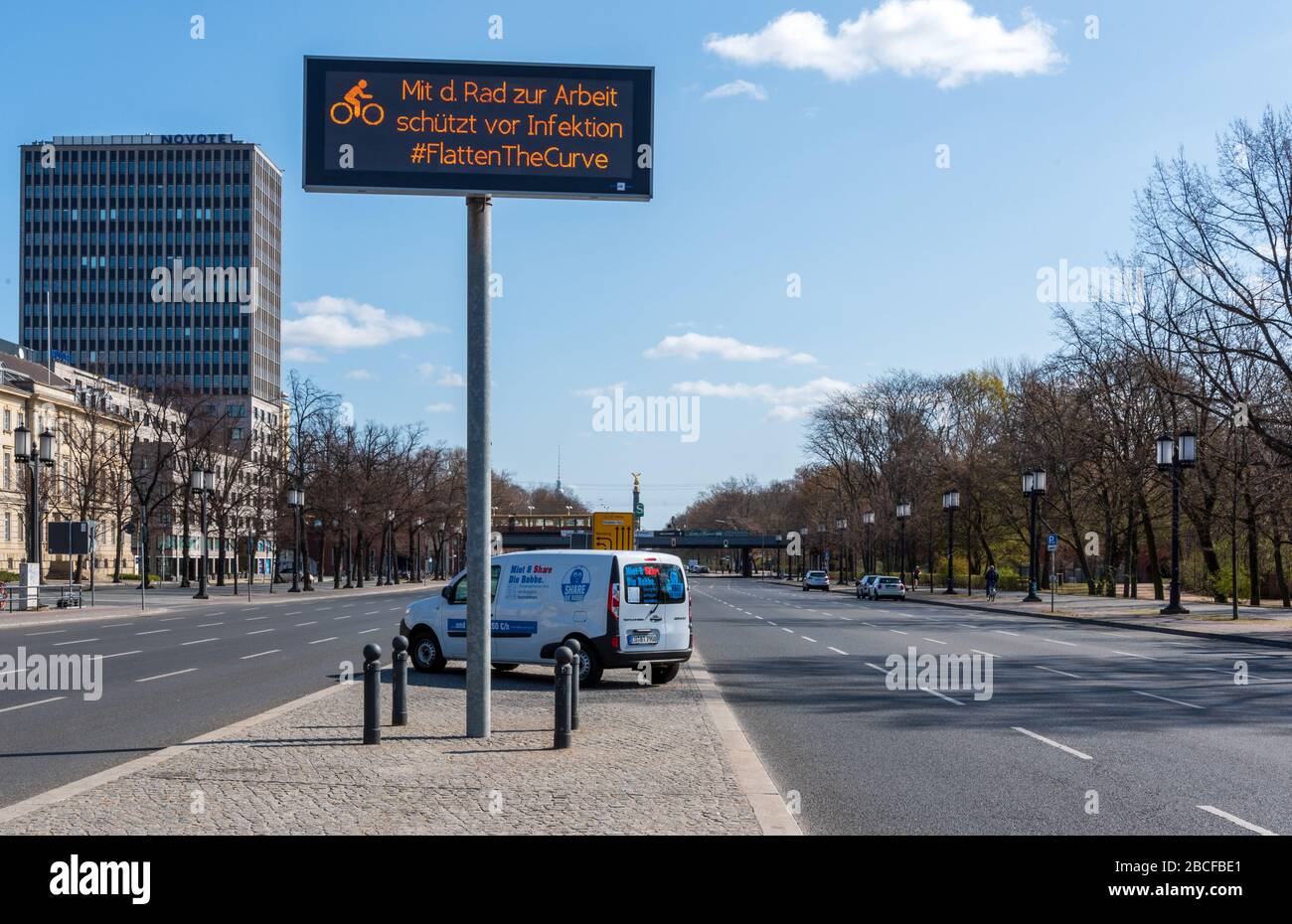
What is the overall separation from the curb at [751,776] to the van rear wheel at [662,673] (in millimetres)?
1714

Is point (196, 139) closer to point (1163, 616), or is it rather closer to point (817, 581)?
point (817, 581)

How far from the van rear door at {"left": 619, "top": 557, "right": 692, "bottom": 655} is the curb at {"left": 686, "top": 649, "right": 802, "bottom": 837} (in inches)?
60.7

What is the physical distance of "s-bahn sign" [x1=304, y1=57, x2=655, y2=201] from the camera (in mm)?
11070

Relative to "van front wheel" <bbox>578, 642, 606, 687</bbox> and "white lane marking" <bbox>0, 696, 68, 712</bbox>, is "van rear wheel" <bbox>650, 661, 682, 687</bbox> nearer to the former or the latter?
"van front wheel" <bbox>578, 642, 606, 687</bbox>

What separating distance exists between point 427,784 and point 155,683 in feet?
35.6

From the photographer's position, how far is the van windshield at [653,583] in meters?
17.4

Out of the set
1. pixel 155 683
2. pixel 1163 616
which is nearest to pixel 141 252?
pixel 1163 616

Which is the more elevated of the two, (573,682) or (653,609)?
(653,609)

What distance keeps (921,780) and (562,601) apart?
27.1ft

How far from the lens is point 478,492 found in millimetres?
11336

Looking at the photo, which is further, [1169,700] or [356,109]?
[1169,700]

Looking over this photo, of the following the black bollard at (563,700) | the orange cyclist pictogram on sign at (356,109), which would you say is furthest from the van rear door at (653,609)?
the orange cyclist pictogram on sign at (356,109)

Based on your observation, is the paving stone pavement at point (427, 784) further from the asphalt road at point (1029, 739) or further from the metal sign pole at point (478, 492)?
the asphalt road at point (1029, 739)
